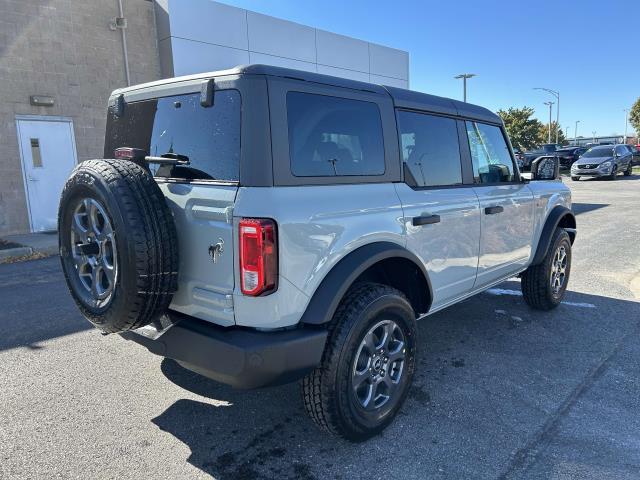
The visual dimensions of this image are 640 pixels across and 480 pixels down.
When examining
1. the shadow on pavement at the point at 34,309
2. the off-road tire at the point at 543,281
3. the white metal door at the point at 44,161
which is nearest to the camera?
the shadow on pavement at the point at 34,309

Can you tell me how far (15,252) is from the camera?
27.6 feet

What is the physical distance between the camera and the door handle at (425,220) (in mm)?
3090

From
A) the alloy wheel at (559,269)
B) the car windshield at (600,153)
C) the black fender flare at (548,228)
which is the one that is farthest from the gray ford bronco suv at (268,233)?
the car windshield at (600,153)

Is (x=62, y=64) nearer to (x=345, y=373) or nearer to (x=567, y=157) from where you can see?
(x=345, y=373)

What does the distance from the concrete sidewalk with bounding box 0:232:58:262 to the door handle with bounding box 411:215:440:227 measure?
309 inches

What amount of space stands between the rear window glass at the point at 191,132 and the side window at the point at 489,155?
2.18m

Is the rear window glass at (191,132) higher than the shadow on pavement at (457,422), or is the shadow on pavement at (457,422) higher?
the rear window glass at (191,132)

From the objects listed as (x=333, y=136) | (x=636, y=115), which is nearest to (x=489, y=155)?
(x=333, y=136)

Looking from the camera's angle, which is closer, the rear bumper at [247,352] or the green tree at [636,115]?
the rear bumper at [247,352]

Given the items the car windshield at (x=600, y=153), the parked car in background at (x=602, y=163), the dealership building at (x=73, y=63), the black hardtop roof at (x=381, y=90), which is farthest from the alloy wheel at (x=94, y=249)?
the car windshield at (x=600, y=153)

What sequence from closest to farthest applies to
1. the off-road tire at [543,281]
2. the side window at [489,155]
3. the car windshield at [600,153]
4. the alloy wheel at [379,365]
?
1. the alloy wheel at [379,365]
2. the side window at [489,155]
3. the off-road tire at [543,281]
4. the car windshield at [600,153]

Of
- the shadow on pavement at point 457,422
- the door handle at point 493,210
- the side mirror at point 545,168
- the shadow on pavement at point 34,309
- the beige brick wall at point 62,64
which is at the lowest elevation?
the shadow on pavement at point 457,422

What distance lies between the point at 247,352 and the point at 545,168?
3.77 m

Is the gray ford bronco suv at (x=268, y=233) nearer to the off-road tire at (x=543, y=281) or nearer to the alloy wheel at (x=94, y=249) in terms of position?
the alloy wheel at (x=94, y=249)
